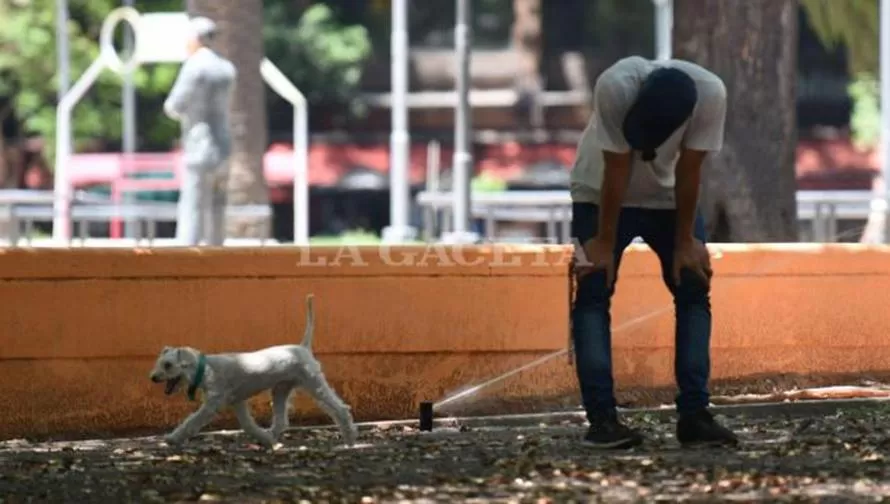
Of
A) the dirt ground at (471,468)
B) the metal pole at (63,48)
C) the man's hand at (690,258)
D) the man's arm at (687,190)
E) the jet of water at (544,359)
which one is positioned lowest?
the dirt ground at (471,468)

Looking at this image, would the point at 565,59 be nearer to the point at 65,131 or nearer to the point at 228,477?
the point at 65,131

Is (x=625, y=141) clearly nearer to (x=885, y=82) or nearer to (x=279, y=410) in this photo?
(x=279, y=410)

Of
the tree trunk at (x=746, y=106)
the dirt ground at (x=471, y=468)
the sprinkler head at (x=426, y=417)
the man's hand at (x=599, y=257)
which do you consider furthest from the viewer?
the tree trunk at (x=746, y=106)

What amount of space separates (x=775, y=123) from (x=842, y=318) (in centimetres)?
303

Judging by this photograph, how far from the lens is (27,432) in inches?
444

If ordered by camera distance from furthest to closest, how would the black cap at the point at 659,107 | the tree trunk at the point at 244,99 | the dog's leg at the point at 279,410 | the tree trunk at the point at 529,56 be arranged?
the tree trunk at the point at 529,56
the tree trunk at the point at 244,99
the dog's leg at the point at 279,410
the black cap at the point at 659,107

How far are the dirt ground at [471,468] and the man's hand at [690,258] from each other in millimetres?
651

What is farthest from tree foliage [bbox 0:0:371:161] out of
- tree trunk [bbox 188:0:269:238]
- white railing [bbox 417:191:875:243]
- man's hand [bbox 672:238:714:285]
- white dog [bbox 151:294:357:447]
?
man's hand [bbox 672:238:714:285]

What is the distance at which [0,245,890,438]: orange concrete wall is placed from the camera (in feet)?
37.3

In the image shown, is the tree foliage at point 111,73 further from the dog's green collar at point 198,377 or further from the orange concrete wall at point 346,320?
the dog's green collar at point 198,377

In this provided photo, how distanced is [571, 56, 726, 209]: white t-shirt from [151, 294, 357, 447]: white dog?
1278mm

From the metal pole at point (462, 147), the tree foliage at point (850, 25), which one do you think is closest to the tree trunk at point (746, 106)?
the tree foliage at point (850, 25)

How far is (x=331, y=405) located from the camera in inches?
392

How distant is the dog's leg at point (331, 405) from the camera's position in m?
9.91
